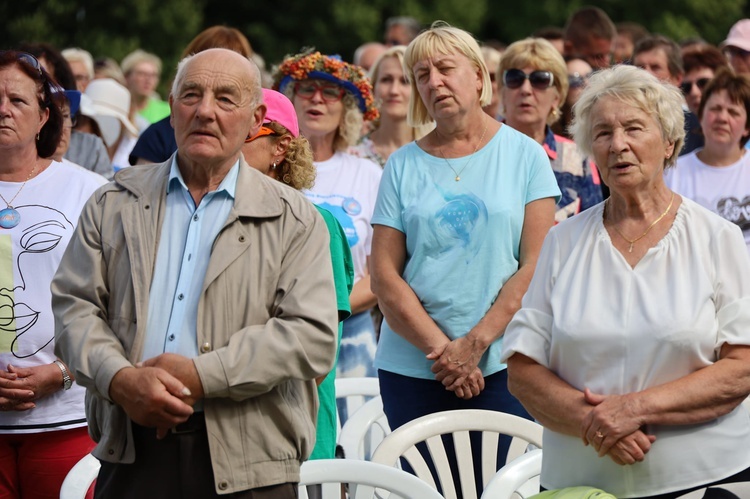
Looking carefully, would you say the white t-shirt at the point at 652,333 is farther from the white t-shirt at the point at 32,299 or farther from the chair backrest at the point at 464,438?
the white t-shirt at the point at 32,299

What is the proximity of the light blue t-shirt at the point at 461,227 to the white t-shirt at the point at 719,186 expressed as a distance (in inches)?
80.9

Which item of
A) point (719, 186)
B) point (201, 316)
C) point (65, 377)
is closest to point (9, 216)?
point (65, 377)

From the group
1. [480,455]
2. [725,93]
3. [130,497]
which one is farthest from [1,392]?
[725,93]

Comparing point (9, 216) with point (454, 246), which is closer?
point (9, 216)

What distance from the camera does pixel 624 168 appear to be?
3.88 metres

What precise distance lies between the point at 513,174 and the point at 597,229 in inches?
49.8

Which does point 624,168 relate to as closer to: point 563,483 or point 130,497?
point 563,483

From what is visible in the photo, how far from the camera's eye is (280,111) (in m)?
4.56

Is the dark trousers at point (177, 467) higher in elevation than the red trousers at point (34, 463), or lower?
higher

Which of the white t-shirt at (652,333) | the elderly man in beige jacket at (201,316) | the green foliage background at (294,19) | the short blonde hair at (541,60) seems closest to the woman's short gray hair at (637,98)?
the white t-shirt at (652,333)

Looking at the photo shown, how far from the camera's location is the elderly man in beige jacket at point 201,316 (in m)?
3.30

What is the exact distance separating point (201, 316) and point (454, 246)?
75.7 inches

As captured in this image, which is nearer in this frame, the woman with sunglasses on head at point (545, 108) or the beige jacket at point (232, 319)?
the beige jacket at point (232, 319)

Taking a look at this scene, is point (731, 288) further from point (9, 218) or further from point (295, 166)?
point (9, 218)
